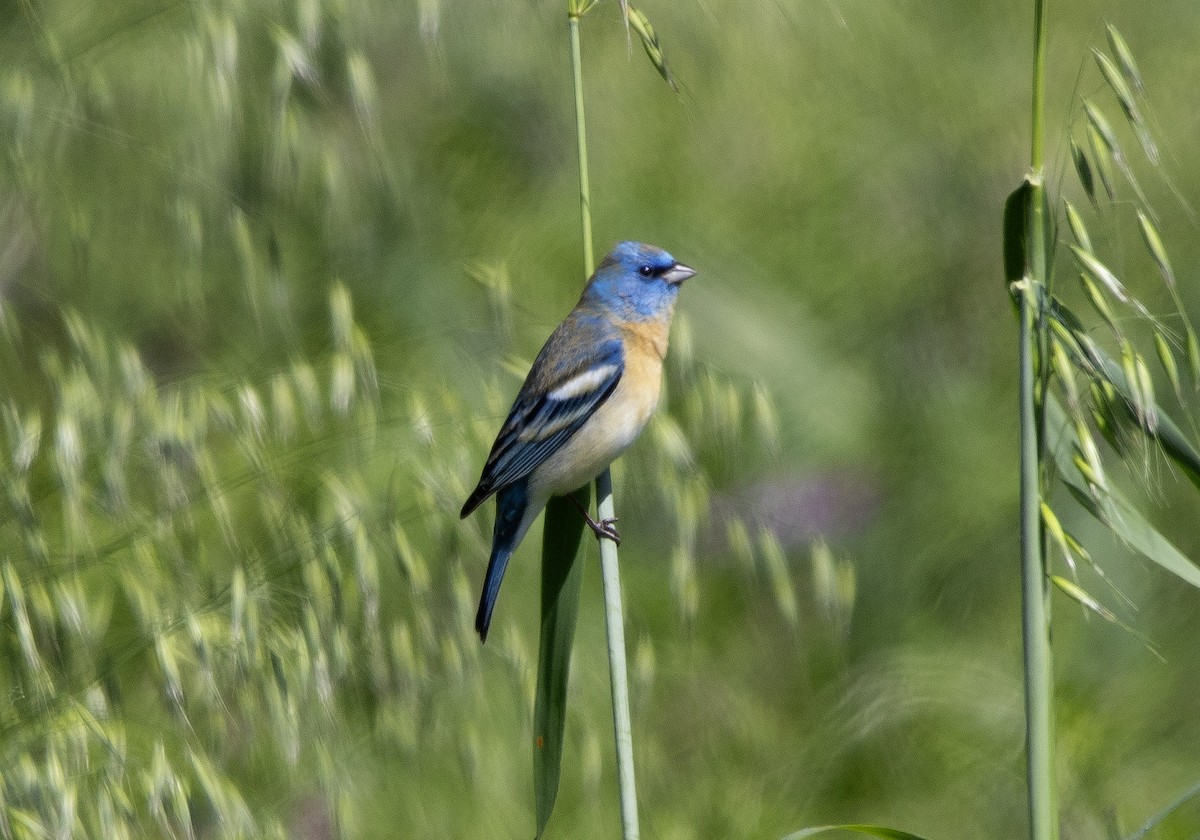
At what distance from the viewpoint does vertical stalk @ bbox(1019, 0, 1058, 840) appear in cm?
140

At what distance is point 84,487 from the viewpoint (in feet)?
8.12

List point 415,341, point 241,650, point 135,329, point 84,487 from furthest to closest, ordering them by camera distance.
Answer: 1. point 135,329
2. point 415,341
3. point 84,487
4. point 241,650

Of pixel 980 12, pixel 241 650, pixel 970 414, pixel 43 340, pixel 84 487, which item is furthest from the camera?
pixel 980 12

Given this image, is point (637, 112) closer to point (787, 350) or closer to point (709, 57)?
point (709, 57)

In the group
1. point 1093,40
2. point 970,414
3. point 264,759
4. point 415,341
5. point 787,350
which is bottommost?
point 264,759

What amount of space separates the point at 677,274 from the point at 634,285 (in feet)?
0.49

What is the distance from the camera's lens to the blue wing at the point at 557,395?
3008 mm

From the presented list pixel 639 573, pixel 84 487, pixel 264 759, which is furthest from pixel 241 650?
pixel 639 573

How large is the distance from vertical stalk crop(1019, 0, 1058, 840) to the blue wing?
5.13 ft

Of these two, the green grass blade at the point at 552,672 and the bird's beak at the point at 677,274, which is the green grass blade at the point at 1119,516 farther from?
the bird's beak at the point at 677,274

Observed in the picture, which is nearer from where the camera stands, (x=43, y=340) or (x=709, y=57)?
(x=43, y=340)

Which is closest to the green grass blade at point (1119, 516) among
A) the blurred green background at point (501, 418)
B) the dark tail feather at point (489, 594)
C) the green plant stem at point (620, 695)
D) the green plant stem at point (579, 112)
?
the blurred green background at point (501, 418)

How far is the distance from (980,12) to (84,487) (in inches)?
130

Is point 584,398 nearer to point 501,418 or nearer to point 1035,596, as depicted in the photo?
point 501,418
